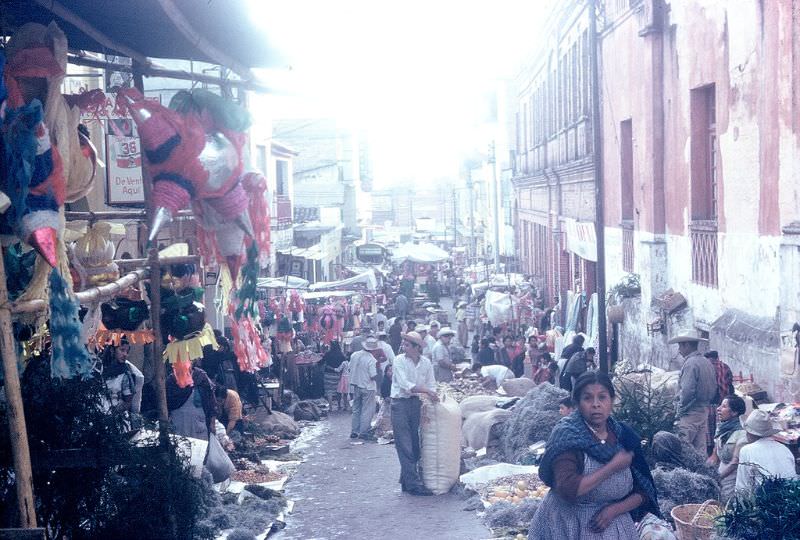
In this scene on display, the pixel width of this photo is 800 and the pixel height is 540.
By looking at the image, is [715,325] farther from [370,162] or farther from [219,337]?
[370,162]

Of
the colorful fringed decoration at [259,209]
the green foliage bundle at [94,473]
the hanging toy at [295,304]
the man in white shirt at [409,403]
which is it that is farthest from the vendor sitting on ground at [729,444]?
the hanging toy at [295,304]

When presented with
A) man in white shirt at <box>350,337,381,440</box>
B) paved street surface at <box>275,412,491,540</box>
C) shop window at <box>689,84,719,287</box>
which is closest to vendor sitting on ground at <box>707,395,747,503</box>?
paved street surface at <box>275,412,491,540</box>

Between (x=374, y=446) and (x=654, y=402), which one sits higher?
(x=654, y=402)

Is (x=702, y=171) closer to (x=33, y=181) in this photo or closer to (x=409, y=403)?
(x=409, y=403)

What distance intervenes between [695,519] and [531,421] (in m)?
4.57

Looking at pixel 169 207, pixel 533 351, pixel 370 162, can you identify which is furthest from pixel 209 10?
pixel 370 162

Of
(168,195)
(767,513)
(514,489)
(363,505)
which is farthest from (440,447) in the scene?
(168,195)

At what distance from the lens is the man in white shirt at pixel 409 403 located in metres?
11.3

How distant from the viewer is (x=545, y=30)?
30.5m

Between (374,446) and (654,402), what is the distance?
5249mm

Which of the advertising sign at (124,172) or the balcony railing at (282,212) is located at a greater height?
the advertising sign at (124,172)

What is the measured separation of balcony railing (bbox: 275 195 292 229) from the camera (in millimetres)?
33938

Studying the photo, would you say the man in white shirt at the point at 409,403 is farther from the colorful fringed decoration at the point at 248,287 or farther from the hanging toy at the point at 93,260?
the hanging toy at the point at 93,260

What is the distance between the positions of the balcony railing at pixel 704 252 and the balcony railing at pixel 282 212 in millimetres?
19871
